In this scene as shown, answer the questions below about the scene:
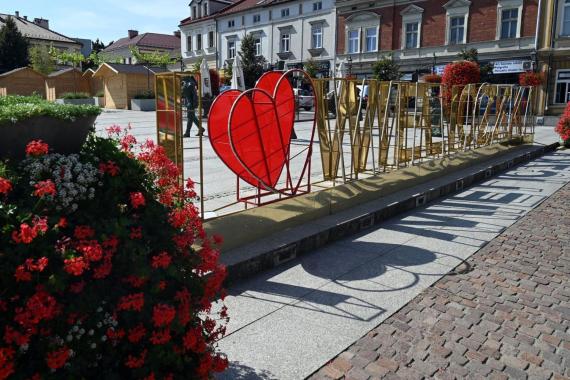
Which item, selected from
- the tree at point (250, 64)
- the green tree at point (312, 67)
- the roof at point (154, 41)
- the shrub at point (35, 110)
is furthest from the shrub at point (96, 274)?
the roof at point (154, 41)

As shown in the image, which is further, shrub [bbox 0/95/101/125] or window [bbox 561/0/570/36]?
window [bbox 561/0/570/36]

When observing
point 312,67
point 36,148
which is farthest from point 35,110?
point 312,67

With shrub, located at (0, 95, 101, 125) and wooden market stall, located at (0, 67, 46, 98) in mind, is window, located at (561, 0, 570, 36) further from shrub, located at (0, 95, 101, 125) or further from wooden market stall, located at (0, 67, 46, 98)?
wooden market stall, located at (0, 67, 46, 98)

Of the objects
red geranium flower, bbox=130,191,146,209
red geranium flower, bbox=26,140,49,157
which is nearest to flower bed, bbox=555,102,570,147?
red geranium flower, bbox=130,191,146,209

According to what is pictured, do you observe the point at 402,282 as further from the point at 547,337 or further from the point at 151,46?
the point at 151,46

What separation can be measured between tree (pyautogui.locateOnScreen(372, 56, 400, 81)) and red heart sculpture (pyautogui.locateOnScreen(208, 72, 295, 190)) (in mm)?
30538

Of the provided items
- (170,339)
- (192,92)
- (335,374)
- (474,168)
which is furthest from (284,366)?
(192,92)

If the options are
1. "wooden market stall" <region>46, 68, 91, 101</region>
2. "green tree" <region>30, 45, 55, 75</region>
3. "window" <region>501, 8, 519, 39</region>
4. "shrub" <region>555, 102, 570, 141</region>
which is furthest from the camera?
"green tree" <region>30, 45, 55, 75</region>

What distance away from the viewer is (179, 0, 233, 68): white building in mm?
54188

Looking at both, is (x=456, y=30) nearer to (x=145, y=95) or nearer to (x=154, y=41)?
(x=145, y=95)

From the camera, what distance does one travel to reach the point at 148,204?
7.72 feet

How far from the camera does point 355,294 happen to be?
442 centimetres

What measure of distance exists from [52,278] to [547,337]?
3459 mm

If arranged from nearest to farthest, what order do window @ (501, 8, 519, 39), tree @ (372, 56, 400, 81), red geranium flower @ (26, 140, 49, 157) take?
red geranium flower @ (26, 140, 49, 157) → window @ (501, 8, 519, 39) → tree @ (372, 56, 400, 81)
